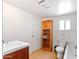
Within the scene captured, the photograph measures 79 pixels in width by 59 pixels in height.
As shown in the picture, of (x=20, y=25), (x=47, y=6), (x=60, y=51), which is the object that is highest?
(x=47, y=6)

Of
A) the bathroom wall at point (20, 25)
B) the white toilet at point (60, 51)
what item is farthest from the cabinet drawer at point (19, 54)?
the white toilet at point (60, 51)

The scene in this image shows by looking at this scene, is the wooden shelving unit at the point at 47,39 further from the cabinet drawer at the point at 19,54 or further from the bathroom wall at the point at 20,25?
the cabinet drawer at the point at 19,54

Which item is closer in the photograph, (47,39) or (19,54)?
(19,54)

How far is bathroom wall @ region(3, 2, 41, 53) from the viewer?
4.71 ft

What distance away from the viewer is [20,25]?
1568 mm

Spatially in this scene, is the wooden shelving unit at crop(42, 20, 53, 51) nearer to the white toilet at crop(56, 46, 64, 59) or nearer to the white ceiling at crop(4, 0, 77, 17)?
the white ceiling at crop(4, 0, 77, 17)

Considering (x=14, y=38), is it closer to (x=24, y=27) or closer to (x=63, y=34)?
(x=24, y=27)

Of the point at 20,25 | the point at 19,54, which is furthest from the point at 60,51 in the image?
the point at 20,25

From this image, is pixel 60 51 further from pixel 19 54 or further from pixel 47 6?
pixel 47 6

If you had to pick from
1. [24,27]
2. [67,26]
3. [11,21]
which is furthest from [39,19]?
[67,26]

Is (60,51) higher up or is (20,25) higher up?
(20,25)

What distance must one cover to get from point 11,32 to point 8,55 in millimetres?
475

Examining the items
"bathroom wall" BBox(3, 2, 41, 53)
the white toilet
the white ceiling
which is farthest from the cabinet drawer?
the white ceiling

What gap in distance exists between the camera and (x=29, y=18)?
5.39 feet
